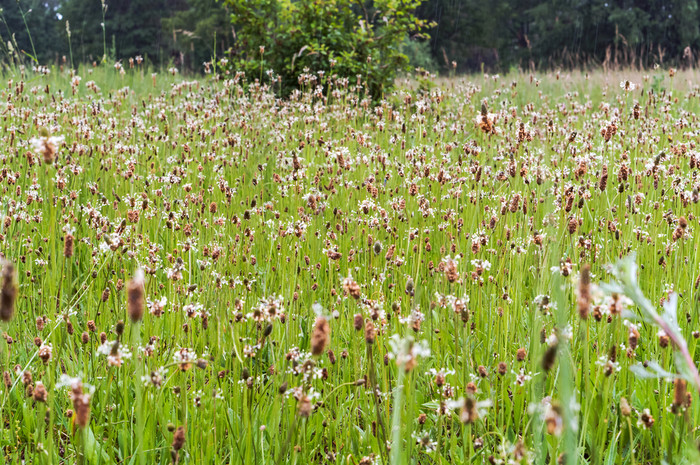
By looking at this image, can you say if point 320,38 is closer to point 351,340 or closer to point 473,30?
point 351,340

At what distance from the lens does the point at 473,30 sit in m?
36.8

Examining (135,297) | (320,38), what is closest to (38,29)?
(320,38)

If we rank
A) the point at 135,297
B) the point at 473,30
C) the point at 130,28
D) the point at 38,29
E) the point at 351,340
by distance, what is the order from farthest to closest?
the point at 38,29
the point at 473,30
the point at 130,28
the point at 351,340
the point at 135,297

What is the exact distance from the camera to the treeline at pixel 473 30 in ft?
99.6

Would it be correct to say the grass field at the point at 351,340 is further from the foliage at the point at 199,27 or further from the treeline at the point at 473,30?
the foliage at the point at 199,27

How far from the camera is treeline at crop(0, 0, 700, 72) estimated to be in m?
30.4

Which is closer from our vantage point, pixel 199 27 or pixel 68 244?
pixel 68 244

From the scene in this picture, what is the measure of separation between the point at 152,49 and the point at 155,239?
35175mm

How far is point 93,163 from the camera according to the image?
13.8 feet

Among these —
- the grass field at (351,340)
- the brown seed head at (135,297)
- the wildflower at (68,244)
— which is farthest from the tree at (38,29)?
the brown seed head at (135,297)

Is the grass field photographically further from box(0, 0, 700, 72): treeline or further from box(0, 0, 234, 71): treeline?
box(0, 0, 234, 71): treeline

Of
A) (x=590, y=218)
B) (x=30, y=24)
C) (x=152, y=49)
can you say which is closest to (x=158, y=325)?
(x=590, y=218)

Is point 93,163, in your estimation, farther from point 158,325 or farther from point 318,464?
point 318,464

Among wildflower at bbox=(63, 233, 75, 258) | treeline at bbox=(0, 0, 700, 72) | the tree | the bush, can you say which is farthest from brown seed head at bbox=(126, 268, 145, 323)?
the tree
